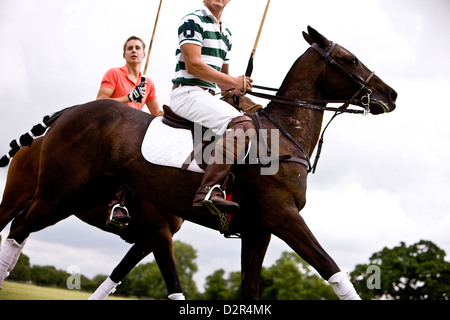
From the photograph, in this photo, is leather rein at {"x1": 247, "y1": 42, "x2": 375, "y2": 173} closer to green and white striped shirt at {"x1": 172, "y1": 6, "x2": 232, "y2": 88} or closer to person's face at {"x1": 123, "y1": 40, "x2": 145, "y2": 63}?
green and white striped shirt at {"x1": 172, "y1": 6, "x2": 232, "y2": 88}

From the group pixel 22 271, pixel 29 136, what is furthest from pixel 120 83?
pixel 22 271

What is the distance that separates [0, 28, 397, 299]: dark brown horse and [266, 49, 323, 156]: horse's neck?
0.01m

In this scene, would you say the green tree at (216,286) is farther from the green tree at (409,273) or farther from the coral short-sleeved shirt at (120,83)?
the coral short-sleeved shirt at (120,83)

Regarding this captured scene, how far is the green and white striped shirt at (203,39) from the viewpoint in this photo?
239 inches

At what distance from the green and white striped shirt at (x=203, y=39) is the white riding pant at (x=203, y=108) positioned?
18 cm

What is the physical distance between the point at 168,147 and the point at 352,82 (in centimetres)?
261

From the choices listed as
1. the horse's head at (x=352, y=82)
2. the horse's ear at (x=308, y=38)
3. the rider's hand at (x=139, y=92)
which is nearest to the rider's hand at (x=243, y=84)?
the horse's head at (x=352, y=82)

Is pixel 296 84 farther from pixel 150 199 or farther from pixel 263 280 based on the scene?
pixel 263 280

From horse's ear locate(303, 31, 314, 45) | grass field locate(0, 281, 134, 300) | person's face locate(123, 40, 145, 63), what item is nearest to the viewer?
horse's ear locate(303, 31, 314, 45)

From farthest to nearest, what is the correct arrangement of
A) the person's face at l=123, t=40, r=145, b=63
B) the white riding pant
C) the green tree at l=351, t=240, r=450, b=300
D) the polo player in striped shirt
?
the green tree at l=351, t=240, r=450, b=300
the person's face at l=123, t=40, r=145, b=63
the white riding pant
the polo player in striped shirt

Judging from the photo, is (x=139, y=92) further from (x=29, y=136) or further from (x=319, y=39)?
(x=319, y=39)

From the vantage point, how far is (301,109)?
6.43 m

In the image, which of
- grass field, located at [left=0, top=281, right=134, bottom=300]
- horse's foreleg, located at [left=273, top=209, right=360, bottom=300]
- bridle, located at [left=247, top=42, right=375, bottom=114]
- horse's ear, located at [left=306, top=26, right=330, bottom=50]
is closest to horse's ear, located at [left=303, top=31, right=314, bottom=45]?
horse's ear, located at [left=306, top=26, right=330, bottom=50]

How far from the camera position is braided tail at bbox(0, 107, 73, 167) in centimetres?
734
